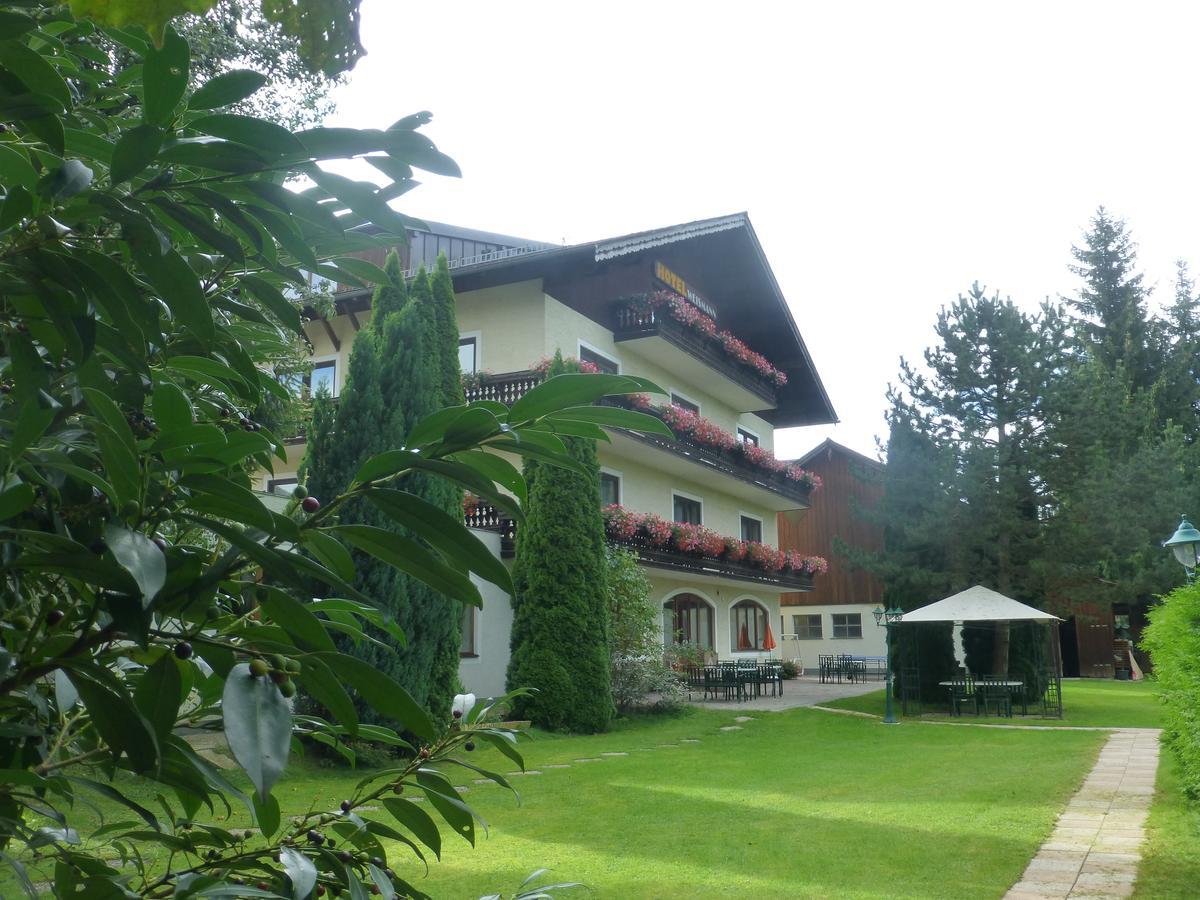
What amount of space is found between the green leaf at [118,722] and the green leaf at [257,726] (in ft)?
0.37

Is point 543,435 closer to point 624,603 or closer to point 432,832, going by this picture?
point 432,832

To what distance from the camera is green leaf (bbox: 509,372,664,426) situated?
0.88m

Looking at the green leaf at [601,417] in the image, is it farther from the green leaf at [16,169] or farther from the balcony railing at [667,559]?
the balcony railing at [667,559]

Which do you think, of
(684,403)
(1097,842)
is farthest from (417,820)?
(684,403)

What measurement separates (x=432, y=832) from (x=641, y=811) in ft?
23.2

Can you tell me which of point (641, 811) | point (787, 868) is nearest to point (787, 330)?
point (641, 811)

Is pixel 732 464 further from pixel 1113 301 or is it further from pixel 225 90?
pixel 1113 301

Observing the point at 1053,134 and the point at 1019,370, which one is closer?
the point at 1053,134

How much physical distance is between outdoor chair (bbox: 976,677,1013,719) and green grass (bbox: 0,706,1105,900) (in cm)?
454

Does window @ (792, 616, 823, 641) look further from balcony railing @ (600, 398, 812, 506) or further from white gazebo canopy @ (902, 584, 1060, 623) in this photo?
white gazebo canopy @ (902, 584, 1060, 623)

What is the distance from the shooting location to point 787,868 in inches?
233

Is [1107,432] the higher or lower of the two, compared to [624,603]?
higher

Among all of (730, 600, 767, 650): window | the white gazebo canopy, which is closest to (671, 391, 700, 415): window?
(730, 600, 767, 650): window

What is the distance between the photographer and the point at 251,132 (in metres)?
0.79
